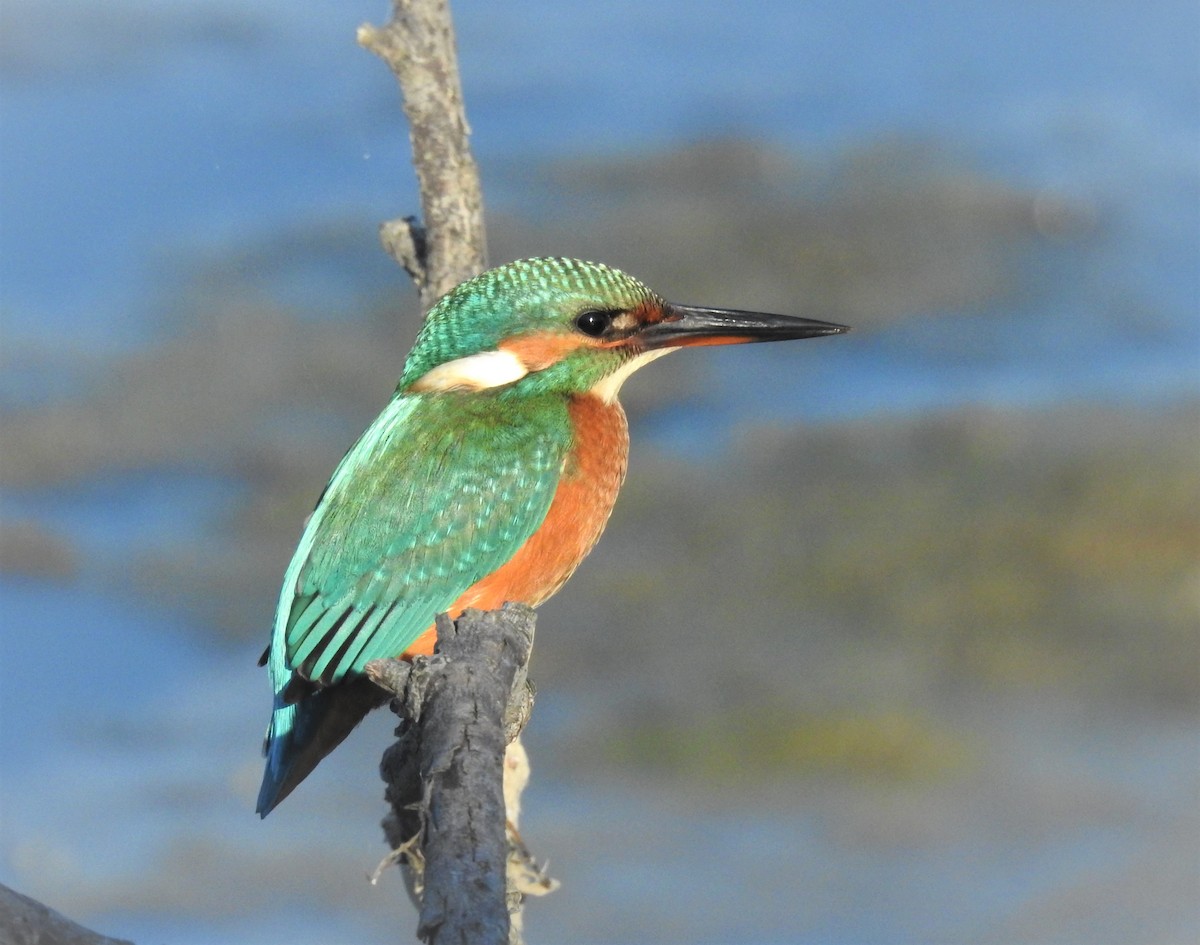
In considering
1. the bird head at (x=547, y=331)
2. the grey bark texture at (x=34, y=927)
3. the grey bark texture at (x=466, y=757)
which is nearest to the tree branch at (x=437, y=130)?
the bird head at (x=547, y=331)

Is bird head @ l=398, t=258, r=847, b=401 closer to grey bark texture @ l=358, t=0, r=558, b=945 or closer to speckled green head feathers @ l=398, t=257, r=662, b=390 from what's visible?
speckled green head feathers @ l=398, t=257, r=662, b=390

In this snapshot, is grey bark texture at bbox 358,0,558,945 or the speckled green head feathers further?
the speckled green head feathers

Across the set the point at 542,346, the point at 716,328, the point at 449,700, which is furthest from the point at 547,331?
the point at 449,700

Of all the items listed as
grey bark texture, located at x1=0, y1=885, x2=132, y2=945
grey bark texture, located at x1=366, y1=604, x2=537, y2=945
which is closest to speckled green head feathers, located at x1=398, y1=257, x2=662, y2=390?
grey bark texture, located at x1=366, y1=604, x2=537, y2=945

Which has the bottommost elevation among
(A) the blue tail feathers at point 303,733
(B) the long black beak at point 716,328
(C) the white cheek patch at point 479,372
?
(A) the blue tail feathers at point 303,733

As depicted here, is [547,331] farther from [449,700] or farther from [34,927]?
[34,927]

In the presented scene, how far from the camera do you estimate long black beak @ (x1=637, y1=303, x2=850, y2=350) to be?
11.5ft

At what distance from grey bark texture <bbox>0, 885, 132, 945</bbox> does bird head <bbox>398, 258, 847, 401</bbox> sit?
1.32m

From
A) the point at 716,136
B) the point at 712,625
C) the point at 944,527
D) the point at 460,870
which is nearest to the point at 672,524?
the point at 712,625

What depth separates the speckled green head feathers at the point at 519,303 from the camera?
11.1 feet

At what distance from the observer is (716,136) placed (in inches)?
370

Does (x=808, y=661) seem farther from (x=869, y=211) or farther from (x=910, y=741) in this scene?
(x=869, y=211)

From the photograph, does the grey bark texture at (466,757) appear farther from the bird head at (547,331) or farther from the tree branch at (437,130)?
the tree branch at (437,130)

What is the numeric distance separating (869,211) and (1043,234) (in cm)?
89
